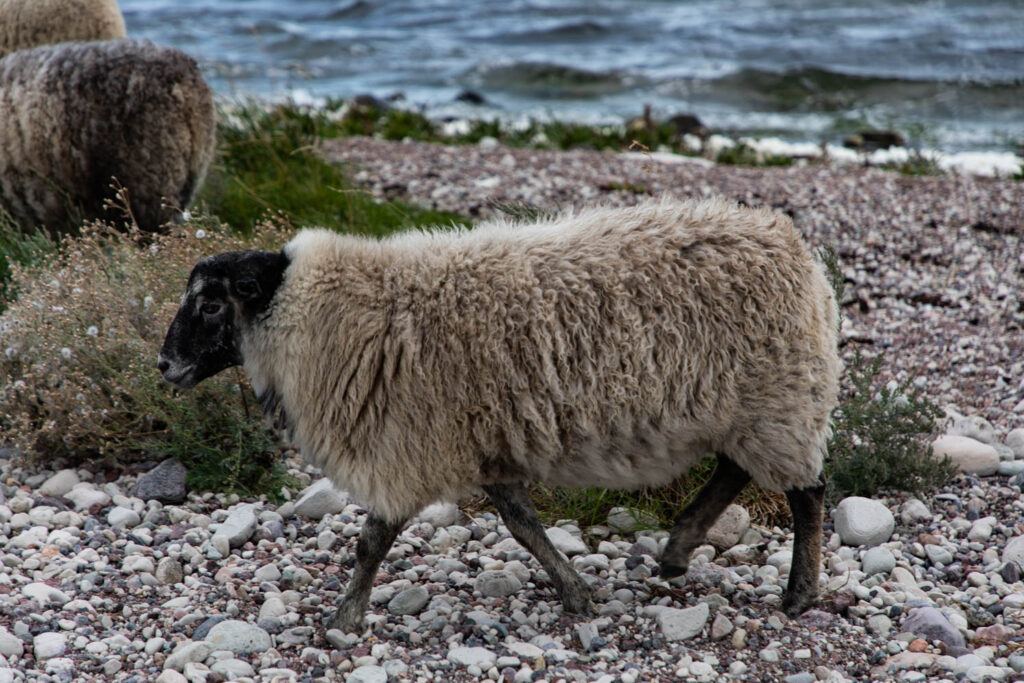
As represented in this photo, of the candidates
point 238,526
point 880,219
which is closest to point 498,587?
point 238,526

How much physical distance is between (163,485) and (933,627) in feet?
11.5

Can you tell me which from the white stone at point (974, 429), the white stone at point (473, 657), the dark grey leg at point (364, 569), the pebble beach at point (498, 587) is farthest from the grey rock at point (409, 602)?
the white stone at point (974, 429)

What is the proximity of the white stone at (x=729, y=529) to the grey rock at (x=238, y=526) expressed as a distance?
6.94 ft

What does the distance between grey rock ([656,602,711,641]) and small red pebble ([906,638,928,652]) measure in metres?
0.76

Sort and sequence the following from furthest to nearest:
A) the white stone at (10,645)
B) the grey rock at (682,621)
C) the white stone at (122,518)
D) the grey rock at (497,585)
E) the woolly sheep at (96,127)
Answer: the woolly sheep at (96,127)
the white stone at (122,518)
the grey rock at (497,585)
the grey rock at (682,621)
the white stone at (10,645)

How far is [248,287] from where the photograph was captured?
12.6ft

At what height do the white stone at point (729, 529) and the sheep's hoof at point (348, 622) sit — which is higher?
the sheep's hoof at point (348, 622)

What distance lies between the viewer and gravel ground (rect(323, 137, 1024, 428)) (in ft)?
20.7

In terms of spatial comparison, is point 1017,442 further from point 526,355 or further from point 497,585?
point 526,355

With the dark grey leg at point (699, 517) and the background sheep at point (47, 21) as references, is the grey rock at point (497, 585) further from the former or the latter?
the background sheep at point (47, 21)

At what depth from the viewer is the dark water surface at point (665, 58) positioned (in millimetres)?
16156

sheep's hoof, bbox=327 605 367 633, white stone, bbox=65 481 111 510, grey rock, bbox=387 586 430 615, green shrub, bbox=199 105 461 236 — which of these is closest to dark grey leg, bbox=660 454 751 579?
grey rock, bbox=387 586 430 615

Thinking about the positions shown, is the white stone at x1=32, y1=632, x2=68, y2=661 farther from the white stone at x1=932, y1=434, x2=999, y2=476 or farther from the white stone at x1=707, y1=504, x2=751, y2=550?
the white stone at x1=932, y1=434, x2=999, y2=476

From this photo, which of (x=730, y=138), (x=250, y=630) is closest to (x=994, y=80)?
(x=730, y=138)
